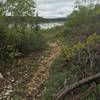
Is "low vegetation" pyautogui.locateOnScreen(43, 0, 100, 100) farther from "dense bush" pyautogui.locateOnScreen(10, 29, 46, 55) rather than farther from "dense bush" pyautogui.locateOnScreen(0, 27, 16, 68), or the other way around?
"dense bush" pyautogui.locateOnScreen(10, 29, 46, 55)

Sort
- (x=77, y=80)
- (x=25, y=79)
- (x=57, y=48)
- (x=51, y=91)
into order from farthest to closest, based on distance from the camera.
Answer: (x=57, y=48)
(x=25, y=79)
(x=51, y=91)
(x=77, y=80)

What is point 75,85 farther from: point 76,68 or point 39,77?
point 39,77

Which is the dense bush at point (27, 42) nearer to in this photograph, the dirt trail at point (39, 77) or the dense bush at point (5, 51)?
the dense bush at point (5, 51)

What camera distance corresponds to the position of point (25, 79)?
6.11m

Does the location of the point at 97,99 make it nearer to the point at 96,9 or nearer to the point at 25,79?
the point at 25,79

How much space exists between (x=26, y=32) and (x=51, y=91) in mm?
2778

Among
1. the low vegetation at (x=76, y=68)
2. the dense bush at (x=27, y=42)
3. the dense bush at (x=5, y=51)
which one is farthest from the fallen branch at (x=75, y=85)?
the dense bush at (x=27, y=42)

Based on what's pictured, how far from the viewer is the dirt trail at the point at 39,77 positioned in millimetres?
5464

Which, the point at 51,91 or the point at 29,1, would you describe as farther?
the point at 29,1

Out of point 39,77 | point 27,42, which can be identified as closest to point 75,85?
point 39,77

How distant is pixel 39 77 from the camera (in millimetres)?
6125

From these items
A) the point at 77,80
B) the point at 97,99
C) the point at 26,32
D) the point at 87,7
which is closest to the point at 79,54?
the point at 77,80

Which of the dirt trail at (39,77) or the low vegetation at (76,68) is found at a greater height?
the low vegetation at (76,68)

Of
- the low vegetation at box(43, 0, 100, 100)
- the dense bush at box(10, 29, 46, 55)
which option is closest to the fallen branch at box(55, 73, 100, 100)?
the low vegetation at box(43, 0, 100, 100)
